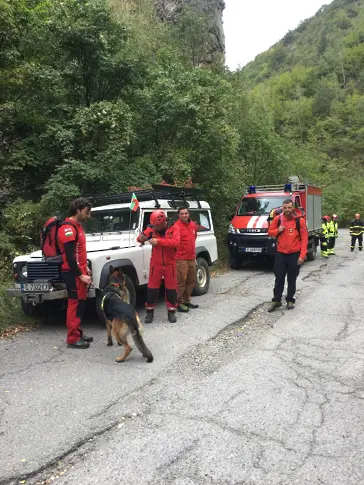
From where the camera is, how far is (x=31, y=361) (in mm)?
5004

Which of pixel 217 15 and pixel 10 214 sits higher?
pixel 217 15

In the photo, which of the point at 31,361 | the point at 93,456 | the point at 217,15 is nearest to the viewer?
the point at 93,456

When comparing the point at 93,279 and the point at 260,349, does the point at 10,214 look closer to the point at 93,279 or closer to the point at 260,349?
the point at 93,279

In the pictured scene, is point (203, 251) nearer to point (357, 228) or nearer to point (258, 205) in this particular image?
point (258, 205)

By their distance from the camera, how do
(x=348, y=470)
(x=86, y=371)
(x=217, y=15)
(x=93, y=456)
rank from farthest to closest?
(x=217, y=15)
(x=86, y=371)
(x=93, y=456)
(x=348, y=470)

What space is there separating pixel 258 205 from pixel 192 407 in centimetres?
977

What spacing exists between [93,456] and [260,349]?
2860mm

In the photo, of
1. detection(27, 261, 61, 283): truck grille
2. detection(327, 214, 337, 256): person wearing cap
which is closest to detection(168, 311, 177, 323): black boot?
detection(27, 261, 61, 283): truck grille

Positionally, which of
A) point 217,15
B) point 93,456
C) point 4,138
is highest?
point 217,15

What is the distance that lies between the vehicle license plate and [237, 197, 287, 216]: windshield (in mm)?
8064

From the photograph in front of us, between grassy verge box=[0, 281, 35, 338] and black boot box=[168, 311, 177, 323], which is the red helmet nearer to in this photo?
black boot box=[168, 311, 177, 323]

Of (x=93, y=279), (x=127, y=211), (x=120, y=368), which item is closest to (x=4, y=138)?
(x=127, y=211)

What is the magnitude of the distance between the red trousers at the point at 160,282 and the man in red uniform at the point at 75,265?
4.39 ft

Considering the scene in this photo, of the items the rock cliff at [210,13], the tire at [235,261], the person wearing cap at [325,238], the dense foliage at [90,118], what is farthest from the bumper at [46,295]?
the rock cliff at [210,13]
